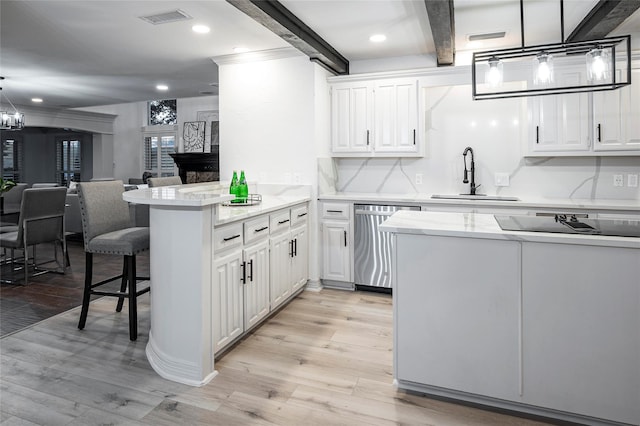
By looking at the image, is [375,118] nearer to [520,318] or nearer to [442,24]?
[442,24]

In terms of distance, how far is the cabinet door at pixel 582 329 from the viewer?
1.86 m

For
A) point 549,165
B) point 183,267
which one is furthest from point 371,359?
point 549,165

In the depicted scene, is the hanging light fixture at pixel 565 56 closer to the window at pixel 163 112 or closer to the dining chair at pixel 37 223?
the dining chair at pixel 37 223

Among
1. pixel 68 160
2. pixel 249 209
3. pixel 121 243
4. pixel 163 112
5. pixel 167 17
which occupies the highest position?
pixel 163 112

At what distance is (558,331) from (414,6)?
2.40m

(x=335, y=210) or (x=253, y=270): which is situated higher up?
(x=335, y=210)

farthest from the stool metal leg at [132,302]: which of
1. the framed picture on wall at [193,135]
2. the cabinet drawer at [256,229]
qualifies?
the framed picture on wall at [193,135]

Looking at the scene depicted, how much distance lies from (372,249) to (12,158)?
11701 mm

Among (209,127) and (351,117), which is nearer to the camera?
(351,117)

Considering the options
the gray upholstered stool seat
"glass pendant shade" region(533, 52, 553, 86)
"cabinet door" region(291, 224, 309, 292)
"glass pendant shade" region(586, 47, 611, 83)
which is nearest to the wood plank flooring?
the gray upholstered stool seat

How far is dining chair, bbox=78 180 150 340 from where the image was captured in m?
2.98

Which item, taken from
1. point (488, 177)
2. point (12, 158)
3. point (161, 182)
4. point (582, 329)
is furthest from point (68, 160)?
point (582, 329)

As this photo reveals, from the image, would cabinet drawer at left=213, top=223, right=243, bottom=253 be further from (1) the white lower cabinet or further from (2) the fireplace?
(2) the fireplace

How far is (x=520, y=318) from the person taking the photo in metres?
2.02
